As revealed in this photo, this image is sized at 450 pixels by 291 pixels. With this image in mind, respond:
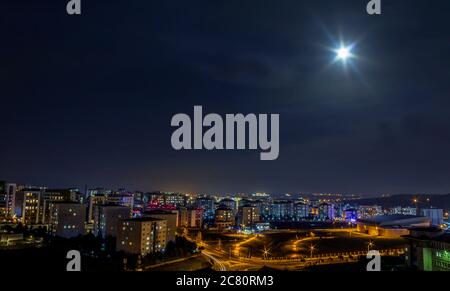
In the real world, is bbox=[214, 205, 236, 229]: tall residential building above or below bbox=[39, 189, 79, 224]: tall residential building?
below

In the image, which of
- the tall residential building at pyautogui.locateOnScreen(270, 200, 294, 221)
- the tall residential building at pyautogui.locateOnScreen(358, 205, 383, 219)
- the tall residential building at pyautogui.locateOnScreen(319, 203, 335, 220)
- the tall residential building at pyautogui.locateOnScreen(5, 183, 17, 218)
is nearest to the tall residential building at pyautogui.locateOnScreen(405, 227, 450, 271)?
the tall residential building at pyautogui.locateOnScreen(5, 183, 17, 218)

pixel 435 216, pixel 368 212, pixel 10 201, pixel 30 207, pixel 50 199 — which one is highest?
pixel 50 199

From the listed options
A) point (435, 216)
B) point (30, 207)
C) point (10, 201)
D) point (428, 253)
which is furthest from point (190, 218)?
point (435, 216)

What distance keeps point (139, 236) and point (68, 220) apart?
14.8 feet

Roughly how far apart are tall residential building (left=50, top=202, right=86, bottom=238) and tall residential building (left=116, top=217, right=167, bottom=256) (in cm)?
358

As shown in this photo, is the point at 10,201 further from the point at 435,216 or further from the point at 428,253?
the point at 435,216

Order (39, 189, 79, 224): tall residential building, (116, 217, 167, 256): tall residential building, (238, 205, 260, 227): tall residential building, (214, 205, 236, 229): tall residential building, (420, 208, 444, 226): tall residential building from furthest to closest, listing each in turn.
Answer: (238, 205, 260, 227): tall residential building
(420, 208, 444, 226): tall residential building
(214, 205, 236, 229): tall residential building
(39, 189, 79, 224): tall residential building
(116, 217, 167, 256): tall residential building

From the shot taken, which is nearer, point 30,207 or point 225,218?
point 30,207

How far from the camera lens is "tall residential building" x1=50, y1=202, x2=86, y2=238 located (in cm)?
1449

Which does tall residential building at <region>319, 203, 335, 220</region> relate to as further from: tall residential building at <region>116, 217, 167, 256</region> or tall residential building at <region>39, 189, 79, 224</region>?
tall residential building at <region>116, 217, 167, 256</region>

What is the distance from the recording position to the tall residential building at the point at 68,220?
47.5 feet

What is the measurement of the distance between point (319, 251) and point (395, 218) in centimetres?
1256

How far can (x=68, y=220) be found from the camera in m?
14.6
